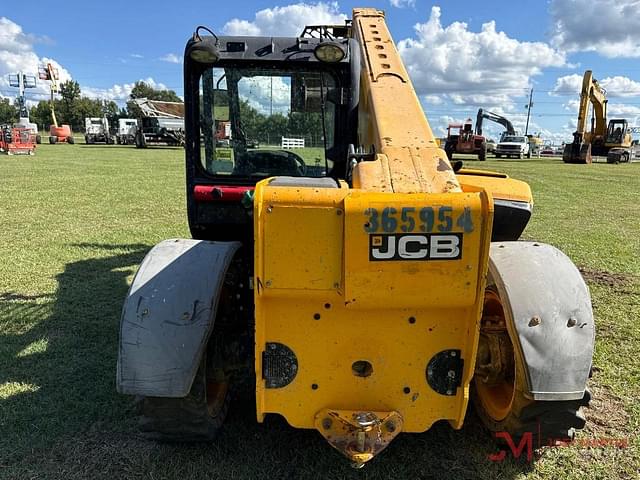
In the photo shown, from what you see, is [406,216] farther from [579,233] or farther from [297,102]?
[579,233]

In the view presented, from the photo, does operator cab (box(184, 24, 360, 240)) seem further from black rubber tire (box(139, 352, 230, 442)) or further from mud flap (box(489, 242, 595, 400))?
mud flap (box(489, 242, 595, 400))

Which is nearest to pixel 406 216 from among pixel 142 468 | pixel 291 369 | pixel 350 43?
pixel 291 369

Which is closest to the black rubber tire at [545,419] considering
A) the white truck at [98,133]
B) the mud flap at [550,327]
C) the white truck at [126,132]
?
the mud flap at [550,327]

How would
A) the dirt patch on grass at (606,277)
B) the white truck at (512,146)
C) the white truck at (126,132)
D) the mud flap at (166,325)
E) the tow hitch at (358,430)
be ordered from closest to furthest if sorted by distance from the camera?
1. the tow hitch at (358,430)
2. the mud flap at (166,325)
3. the dirt patch on grass at (606,277)
4. the white truck at (512,146)
5. the white truck at (126,132)

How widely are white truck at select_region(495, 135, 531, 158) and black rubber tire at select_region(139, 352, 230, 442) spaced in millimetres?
38128

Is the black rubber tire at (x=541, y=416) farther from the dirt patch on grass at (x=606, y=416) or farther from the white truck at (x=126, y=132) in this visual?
the white truck at (x=126, y=132)

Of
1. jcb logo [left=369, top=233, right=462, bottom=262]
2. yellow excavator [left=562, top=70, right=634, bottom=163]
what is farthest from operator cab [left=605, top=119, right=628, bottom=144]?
jcb logo [left=369, top=233, right=462, bottom=262]

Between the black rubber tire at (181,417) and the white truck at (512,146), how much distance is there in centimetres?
3813

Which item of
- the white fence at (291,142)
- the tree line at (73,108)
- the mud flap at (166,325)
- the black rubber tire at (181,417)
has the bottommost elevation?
the black rubber tire at (181,417)

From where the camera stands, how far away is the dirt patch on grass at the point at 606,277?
238 inches

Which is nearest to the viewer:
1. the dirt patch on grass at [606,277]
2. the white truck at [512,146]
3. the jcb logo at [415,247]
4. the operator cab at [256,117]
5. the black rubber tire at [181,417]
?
the jcb logo at [415,247]

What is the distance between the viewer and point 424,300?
2180mm

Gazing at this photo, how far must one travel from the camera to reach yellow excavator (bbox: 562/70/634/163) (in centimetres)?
2931

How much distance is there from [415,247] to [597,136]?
36.1 meters
